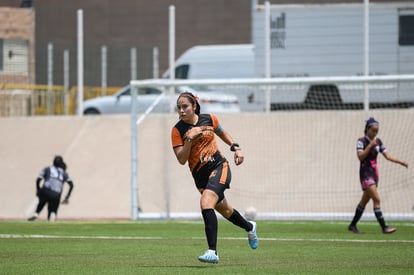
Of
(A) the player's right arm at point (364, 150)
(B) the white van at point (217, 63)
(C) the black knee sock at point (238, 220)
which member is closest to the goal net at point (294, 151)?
(B) the white van at point (217, 63)

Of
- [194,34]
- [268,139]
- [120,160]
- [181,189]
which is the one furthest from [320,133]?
[194,34]

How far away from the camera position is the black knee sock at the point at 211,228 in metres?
11.8

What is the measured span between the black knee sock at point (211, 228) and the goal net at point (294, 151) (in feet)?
38.2

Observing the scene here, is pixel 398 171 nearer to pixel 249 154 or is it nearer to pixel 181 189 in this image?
pixel 249 154

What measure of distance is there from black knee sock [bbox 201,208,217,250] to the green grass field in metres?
0.28

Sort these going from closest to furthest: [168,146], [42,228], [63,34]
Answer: [42,228] → [168,146] → [63,34]

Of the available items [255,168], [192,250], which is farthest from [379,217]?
[255,168]

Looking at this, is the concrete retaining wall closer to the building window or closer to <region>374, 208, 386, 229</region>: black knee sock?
the building window

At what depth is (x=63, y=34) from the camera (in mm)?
39938

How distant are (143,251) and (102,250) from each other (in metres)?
0.60

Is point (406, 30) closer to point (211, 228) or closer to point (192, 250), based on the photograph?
point (192, 250)

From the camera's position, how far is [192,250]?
1436 centimetres

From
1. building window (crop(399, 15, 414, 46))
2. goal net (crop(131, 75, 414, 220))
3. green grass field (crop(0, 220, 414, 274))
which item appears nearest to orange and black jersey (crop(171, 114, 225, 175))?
green grass field (crop(0, 220, 414, 274))

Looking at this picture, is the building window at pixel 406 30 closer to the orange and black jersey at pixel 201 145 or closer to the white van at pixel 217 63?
the white van at pixel 217 63
